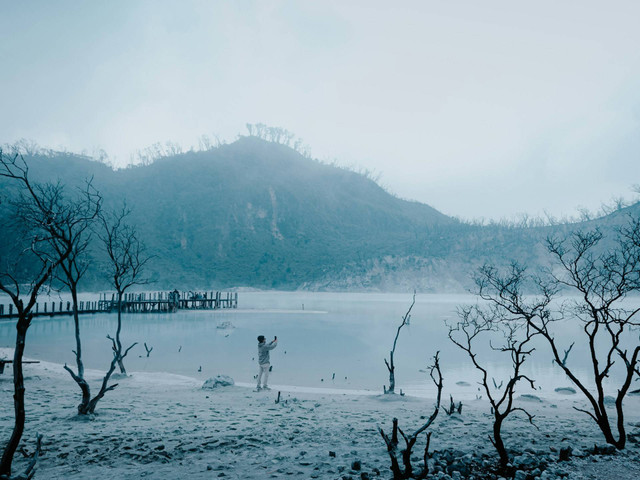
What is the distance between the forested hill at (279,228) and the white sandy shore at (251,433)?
276 ft

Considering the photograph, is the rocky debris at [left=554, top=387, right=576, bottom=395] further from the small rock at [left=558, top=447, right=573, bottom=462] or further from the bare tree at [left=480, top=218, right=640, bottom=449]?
the small rock at [left=558, top=447, right=573, bottom=462]

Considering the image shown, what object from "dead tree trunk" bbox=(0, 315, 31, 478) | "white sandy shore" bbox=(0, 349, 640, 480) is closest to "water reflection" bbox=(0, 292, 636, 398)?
"white sandy shore" bbox=(0, 349, 640, 480)

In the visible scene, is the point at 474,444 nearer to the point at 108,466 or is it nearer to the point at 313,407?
the point at 313,407

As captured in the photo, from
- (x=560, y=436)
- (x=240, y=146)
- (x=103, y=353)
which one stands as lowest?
(x=103, y=353)

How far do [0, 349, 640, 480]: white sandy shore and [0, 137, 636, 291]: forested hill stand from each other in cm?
8401

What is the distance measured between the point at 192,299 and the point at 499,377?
140ft

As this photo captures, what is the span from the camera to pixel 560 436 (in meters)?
7.54

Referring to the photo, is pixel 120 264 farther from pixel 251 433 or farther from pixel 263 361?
pixel 251 433

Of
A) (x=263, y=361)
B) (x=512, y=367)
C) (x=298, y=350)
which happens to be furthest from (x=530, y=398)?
(x=298, y=350)

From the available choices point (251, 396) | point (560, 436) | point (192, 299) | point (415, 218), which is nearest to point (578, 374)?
point (560, 436)

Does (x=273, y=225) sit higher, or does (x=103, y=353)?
(x=273, y=225)

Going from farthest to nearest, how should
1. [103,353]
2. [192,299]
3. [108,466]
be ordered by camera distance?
1. [192,299]
2. [103,353]
3. [108,466]

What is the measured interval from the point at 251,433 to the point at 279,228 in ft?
386

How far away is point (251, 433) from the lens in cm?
768
